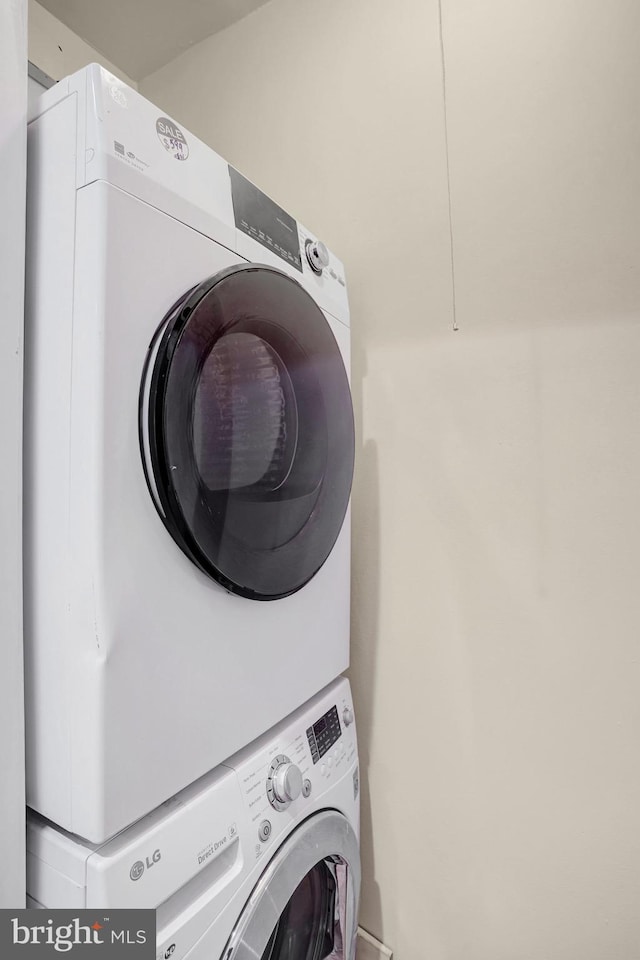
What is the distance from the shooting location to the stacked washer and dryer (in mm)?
634

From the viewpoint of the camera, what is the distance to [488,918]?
117cm

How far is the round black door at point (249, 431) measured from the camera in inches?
27.0

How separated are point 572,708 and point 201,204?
113cm

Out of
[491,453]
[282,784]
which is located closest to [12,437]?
[282,784]

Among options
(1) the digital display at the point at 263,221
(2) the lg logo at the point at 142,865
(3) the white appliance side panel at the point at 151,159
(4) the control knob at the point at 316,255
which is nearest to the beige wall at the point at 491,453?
(4) the control knob at the point at 316,255

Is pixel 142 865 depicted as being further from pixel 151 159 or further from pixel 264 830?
pixel 151 159

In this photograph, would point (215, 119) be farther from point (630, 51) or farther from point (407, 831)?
point (407, 831)

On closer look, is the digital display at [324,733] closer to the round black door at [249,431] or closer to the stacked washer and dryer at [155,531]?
the stacked washer and dryer at [155,531]

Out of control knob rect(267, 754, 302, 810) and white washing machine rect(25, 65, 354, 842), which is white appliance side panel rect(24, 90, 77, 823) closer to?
white washing machine rect(25, 65, 354, 842)

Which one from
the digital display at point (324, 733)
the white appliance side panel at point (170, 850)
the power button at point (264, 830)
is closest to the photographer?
the white appliance side panel at point (170, 850)

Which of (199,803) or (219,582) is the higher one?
(219,582)

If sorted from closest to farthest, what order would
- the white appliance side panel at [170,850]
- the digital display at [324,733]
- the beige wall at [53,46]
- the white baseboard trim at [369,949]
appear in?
the white appliance side panel at [170,850]
the digital display at [324,733]
the white baseboard trim at [369,949]
the beige wall at [53,46]

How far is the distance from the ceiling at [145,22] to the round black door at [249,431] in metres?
1.14

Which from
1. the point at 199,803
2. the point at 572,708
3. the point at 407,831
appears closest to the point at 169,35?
the point at 199,803
